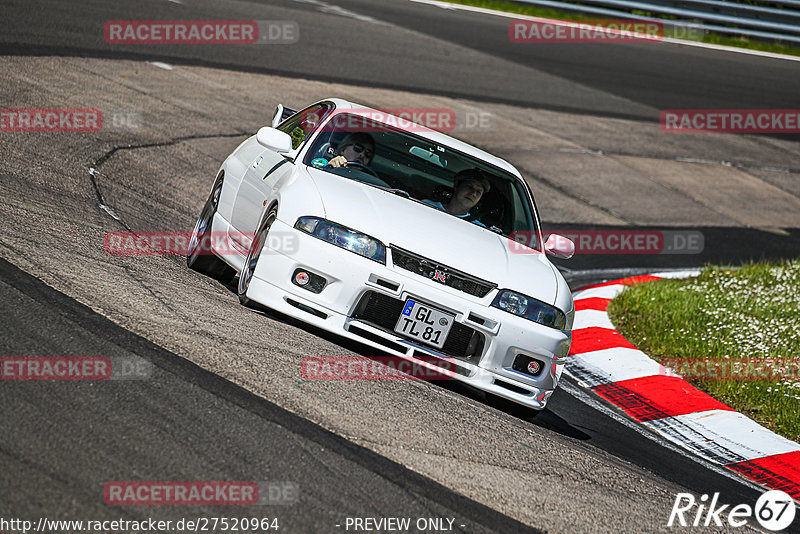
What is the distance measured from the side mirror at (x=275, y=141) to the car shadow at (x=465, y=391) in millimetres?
1083

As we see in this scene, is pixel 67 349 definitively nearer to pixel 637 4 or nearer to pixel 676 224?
pixel 676 224

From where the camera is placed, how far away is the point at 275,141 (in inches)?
248

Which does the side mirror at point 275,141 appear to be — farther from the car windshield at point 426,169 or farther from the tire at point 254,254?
the tire at point 254,254

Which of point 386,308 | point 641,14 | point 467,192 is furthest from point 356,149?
point 641,14

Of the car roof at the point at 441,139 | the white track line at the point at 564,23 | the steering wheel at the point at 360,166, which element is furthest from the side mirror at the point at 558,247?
the white track line at the point at 564,23

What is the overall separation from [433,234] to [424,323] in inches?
24.6

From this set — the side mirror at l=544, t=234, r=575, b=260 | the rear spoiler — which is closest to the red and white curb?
the side mirror at l=544, t=234, r=575, b=260

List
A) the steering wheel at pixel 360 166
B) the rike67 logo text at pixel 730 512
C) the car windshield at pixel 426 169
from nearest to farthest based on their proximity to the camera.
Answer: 1. the rike67 logo text at pixel 730 512
2. the steering wheel at pixel 360 166
3. the car windshield at pixel 426 169

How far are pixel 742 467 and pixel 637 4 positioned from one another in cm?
1983

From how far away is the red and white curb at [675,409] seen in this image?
6.18 meters

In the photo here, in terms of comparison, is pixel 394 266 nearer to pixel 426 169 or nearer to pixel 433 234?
pixel 433 234

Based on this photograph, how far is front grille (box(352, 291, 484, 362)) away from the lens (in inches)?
211

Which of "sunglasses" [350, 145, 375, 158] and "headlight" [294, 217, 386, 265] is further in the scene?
"sunglasses" [350, 145, 375, 158]

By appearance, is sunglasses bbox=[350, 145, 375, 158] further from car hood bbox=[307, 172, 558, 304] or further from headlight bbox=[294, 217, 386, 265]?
headlight bbox=[294, 217, 386, 265]
